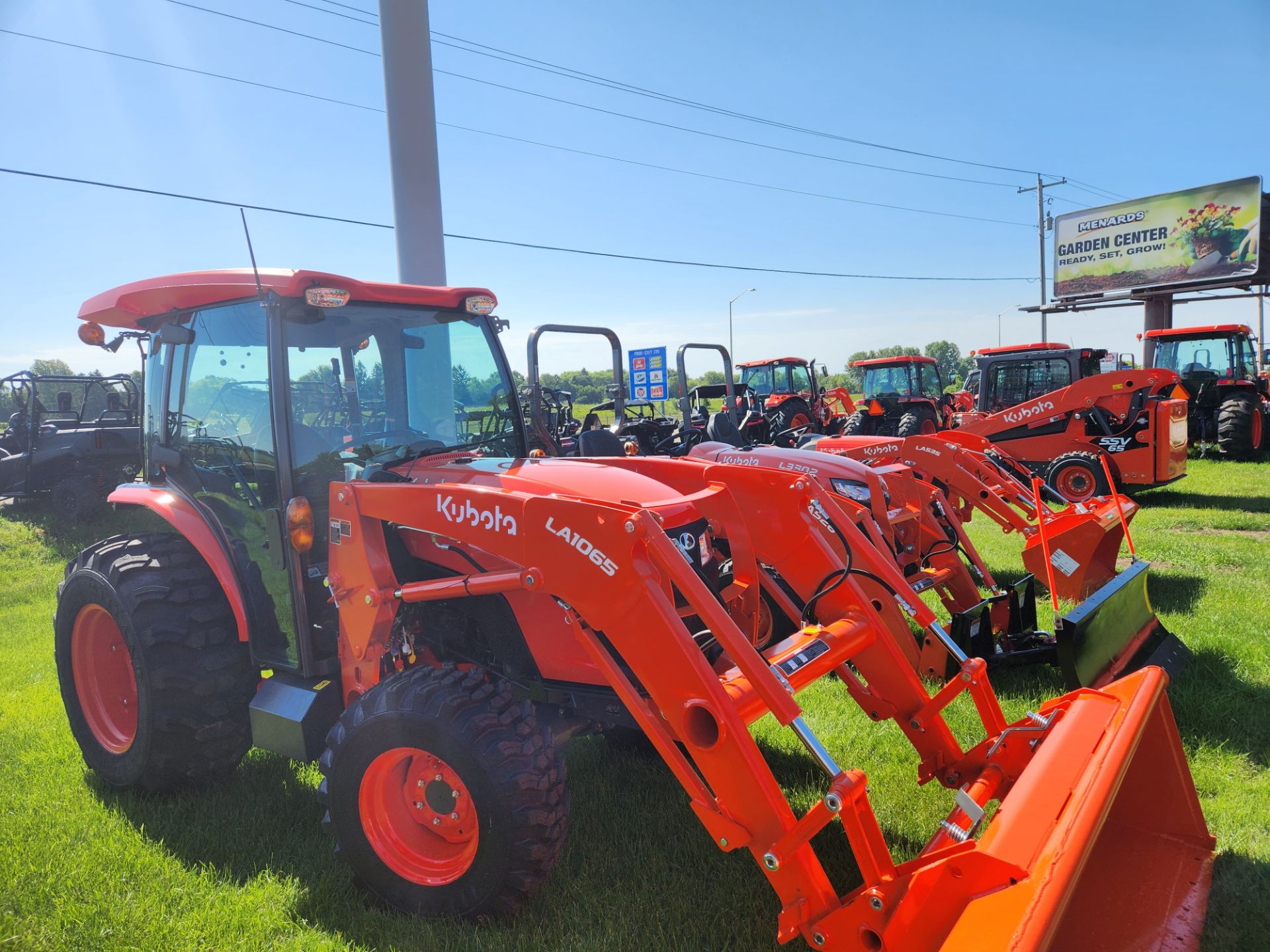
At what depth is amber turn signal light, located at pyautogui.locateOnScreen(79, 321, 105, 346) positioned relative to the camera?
4078mm

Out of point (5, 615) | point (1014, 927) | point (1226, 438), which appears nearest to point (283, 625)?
point (1014, 927)

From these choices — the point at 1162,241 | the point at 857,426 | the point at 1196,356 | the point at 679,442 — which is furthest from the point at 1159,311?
the point at 679,442

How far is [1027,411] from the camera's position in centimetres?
1066

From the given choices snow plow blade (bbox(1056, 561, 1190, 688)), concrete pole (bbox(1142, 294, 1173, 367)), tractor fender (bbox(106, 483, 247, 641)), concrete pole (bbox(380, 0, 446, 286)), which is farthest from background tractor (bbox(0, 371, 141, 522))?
concrete pole (bbox(1142, 294, 1173, 367))

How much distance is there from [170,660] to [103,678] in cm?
100

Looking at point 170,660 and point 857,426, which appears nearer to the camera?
point 170,660

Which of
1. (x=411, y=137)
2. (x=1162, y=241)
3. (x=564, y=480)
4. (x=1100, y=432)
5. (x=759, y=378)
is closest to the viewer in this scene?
(x=564, y=480)

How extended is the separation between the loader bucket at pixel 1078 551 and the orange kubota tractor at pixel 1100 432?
3638 millimetres

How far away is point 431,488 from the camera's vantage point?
113 inches

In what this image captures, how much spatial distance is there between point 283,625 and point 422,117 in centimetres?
695

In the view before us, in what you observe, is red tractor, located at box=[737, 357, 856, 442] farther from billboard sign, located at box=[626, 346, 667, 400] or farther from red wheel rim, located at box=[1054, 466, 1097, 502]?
red wheel rim, located at box=[1054, 466, 1097, 502]

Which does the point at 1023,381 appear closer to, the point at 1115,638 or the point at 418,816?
the point at 1115,638

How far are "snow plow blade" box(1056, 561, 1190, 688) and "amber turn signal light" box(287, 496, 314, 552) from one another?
3405 millimetres

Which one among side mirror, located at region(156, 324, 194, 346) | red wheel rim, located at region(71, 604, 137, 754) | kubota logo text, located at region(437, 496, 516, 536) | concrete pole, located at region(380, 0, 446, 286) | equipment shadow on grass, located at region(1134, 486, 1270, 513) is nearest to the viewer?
kubota logo text, located at region(437, 496, 516, 536)
